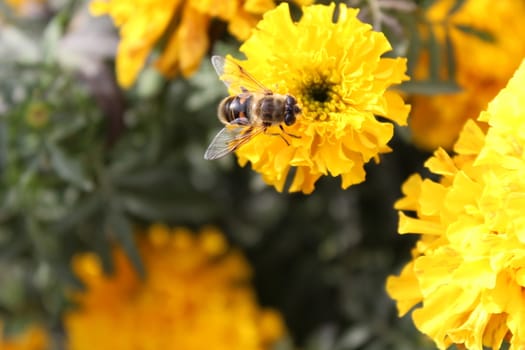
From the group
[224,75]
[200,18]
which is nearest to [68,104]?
[200,18]

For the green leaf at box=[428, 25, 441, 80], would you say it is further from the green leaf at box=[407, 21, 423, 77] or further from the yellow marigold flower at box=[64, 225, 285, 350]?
the yellow marigold flower at box=[64, 225, 285, 350]

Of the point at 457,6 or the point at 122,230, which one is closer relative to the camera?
the point at 457,6

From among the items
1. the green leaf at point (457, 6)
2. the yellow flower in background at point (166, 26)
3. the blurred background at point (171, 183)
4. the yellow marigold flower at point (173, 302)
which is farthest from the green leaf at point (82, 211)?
the green leaf at point (457, 6)

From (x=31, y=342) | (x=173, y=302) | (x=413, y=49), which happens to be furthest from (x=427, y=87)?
(x=31, y=342)

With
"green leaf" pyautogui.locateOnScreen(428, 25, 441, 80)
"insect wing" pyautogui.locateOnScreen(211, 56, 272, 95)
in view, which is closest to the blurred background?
"green leaf" pyautogui.locateOnScreen(428, 25, 441, 80)

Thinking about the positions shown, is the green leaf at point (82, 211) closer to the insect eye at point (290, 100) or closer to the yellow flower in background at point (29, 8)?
the yellow flower in background at point (29, 8)

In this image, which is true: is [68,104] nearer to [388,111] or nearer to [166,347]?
[166,347]

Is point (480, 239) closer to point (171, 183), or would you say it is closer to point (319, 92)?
point (319, 92)
